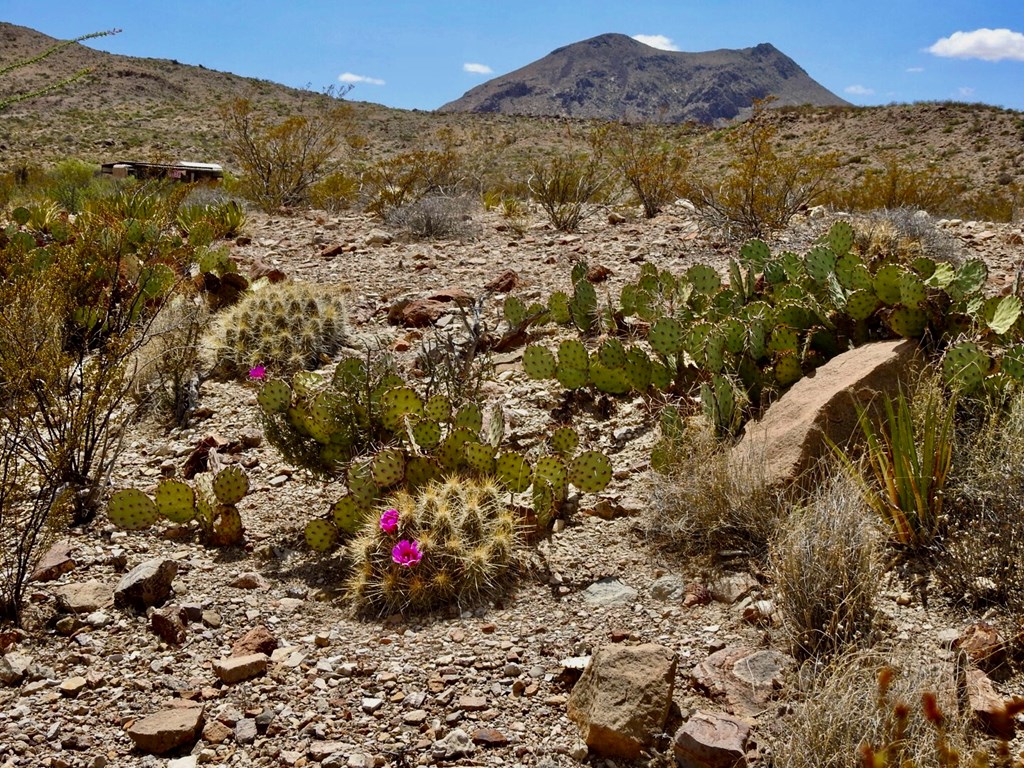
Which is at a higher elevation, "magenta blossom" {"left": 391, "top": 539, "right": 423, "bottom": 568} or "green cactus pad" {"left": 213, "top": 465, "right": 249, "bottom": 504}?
"green cactus pad" {"left": 213, "top": 465, "right": 249, "bottom": 504}

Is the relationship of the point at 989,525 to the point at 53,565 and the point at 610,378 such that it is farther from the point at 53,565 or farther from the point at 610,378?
the point at 53,565

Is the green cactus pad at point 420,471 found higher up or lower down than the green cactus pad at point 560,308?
lower down

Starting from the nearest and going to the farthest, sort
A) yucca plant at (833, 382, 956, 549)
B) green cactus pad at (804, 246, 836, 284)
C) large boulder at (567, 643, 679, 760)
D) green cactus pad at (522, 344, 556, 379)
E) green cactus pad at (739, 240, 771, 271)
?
large boulder at (567, 643, 679, 760) → yucca plant at (833, 382, 956, 549) → green cactus pad at (804, 246, 836, 284) → green cactus pad at (522, 344, 556, 379) → green cactus pad at (739, 240, 771, 271)

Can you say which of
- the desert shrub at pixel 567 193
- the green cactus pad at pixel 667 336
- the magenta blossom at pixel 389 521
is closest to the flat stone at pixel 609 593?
the magenta blossom at pixel 389 521

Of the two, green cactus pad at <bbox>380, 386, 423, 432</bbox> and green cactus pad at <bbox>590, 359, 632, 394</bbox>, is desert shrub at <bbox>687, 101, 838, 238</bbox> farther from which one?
green cactus pad at <bbox>380, 386, 423, 432</bbox>

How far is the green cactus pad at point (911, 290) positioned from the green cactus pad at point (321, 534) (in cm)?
299

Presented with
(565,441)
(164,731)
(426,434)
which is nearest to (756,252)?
(565,441)

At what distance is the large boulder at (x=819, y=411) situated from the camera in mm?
3742

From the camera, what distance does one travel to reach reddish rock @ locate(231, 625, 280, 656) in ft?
10.4

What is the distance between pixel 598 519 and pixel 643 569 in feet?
1.69

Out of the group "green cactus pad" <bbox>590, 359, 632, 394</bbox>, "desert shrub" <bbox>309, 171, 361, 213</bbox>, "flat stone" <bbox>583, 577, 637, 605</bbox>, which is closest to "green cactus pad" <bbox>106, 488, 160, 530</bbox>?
"flat stone" <bbox>583, 577, 637, 605</bbox>

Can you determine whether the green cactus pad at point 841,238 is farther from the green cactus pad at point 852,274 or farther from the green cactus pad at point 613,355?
the green cactus pad at point 613,355

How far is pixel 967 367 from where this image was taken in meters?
3.82

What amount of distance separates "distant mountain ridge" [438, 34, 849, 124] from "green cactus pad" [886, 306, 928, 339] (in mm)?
141654
